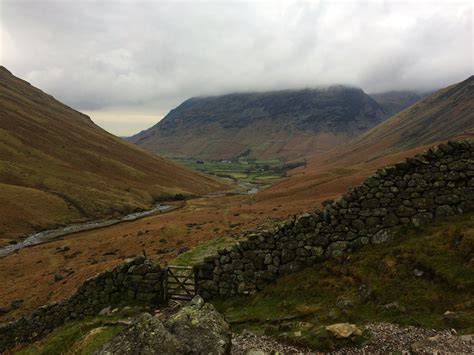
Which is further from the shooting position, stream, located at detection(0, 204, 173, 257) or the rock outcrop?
stream, located at detection(0, 204, 173, 257)

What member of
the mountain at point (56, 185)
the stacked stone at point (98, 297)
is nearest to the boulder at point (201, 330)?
the stacked stone at point (98, 297)

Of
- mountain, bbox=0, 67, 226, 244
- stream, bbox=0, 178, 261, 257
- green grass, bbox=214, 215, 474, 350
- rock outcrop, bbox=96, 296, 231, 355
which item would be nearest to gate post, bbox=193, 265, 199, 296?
green grass, bbox=214, 215, 474, 350

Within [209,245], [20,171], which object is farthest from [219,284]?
[20,171]

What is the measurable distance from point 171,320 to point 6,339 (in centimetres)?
1835

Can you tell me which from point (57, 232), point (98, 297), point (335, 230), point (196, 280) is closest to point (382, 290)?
point (335, 230)

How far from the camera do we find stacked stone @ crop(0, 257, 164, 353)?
67.7 feet

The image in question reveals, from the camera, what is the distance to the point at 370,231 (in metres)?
17.0

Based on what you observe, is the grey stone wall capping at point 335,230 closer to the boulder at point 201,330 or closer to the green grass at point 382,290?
the green grass at point 382,290

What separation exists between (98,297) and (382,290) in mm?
16154

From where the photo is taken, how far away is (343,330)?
12.2m

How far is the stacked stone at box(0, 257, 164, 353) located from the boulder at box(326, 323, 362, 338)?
11237mm

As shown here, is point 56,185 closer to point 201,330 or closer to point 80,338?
point 80,338

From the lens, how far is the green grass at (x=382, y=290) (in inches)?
491

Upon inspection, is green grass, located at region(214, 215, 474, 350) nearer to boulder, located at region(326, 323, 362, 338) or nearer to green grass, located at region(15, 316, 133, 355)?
boulder, located at region(326, 323, 362, 338)
